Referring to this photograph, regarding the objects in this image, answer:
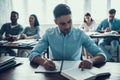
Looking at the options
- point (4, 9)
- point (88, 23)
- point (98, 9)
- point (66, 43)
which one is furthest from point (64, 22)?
point (4, 9)

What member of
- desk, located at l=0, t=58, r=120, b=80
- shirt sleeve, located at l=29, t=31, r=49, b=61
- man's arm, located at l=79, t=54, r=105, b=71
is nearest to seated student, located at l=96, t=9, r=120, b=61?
shirt sleeve, located at l=29, t=31, r=49, b=61

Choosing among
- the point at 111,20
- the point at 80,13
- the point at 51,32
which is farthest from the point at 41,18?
the point at 51,32

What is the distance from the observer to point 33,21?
4484mm

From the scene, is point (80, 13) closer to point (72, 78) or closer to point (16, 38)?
point (16, 38)

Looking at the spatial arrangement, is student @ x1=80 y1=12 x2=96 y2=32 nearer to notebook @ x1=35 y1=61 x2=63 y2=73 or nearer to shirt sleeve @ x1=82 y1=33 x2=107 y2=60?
shirt sleeve @ x1=82 y1=33 x2=107 y2=60

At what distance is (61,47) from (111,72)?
2.14 feet

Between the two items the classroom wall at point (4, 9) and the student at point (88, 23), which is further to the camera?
the classroom wall at point (4, 9)

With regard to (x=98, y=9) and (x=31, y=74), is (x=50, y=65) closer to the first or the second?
(x=31, y=74)

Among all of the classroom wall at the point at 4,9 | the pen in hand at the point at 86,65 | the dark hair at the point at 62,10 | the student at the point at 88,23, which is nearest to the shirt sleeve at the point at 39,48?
the dark hair at the point at 62,10

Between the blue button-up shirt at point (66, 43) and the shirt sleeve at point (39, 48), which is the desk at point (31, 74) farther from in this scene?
the blue button-up shirt at point (66, 43)

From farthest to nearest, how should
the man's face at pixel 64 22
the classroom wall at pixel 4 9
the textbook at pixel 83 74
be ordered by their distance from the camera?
the classroom wall at pixel 4 9 → the man's face at pixel 64 22 → the textbook at pixel 83 74

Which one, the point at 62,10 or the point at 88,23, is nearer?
the point at 62,10

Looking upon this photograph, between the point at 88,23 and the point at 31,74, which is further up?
the point at 88,23

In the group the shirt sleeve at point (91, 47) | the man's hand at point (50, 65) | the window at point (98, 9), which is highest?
the window at point (98, 9)
